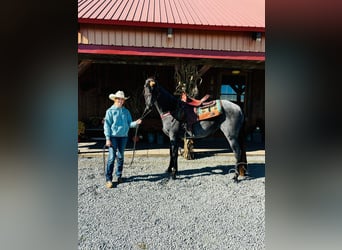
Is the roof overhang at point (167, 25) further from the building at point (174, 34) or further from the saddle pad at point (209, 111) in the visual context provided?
the saddle pad at point (209, 111)

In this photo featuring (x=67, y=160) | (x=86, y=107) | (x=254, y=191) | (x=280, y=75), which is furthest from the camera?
(x=86, y=107)

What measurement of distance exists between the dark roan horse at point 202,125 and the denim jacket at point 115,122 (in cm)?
61

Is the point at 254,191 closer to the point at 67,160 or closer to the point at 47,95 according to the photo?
the point at 67,160

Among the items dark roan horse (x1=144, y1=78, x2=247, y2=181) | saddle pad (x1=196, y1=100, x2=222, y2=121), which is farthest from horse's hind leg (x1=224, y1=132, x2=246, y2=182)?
saddle pad (x1=196, y1=100, x2=222, y2=121)

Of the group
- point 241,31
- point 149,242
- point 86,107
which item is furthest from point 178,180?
point 86,107

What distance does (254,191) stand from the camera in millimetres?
3793

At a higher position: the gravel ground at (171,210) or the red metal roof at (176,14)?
the red metal roof at (176,14)

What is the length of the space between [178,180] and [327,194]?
282cm

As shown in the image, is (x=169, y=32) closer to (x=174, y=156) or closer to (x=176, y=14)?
(x=176, y=14)

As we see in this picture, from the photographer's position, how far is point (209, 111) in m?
4.16

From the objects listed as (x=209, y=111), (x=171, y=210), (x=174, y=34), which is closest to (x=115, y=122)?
(x=171, y=210)

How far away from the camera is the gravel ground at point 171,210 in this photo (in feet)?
8.39

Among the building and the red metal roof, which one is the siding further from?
the red metal roof

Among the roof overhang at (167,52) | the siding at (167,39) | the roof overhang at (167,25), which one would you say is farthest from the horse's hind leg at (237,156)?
the roof overhang at (167,25)
